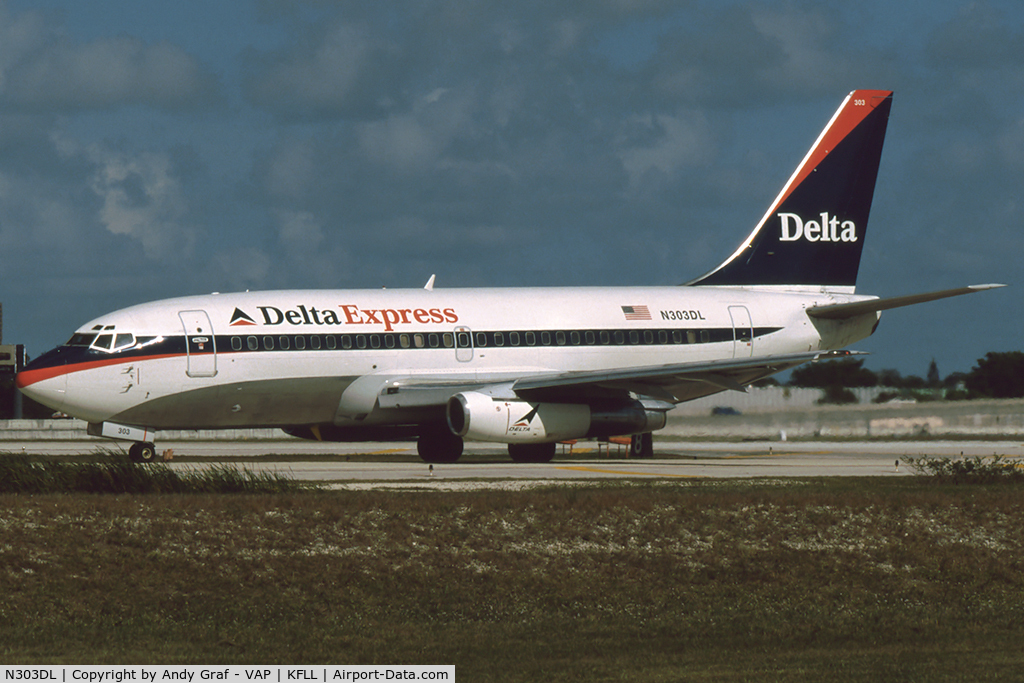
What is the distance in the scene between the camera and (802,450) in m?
40.8

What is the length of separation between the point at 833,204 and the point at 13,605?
3260 centimetres

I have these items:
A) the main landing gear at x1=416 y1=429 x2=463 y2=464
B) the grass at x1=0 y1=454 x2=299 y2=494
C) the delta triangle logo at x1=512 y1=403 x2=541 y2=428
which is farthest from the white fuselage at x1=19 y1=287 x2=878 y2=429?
the grass at x1=0 y1=454 x2=299 y2=494

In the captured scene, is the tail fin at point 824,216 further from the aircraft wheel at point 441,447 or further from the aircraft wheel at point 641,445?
the aircraft wheel at point 441,447

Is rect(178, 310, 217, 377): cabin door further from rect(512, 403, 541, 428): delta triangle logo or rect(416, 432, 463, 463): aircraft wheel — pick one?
rect(512, 403, 541, 428): delta triangle logo

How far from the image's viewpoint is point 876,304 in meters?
39.0

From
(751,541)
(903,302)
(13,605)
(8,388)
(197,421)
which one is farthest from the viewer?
(8,388)

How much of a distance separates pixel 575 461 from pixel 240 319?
9.68 m

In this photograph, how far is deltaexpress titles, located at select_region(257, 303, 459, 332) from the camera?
Answer: 1334 inches

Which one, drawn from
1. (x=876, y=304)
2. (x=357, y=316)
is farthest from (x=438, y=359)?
(x=876, y=304)

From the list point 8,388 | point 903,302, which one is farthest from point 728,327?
point 8,388

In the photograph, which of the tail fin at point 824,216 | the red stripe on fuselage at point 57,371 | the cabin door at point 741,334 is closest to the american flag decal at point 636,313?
the cabin door at point 741,334

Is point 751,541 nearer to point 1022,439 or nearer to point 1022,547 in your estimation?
point 1022,547

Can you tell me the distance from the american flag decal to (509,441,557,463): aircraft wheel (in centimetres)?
451

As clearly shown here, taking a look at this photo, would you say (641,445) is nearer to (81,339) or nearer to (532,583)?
(81,339)
